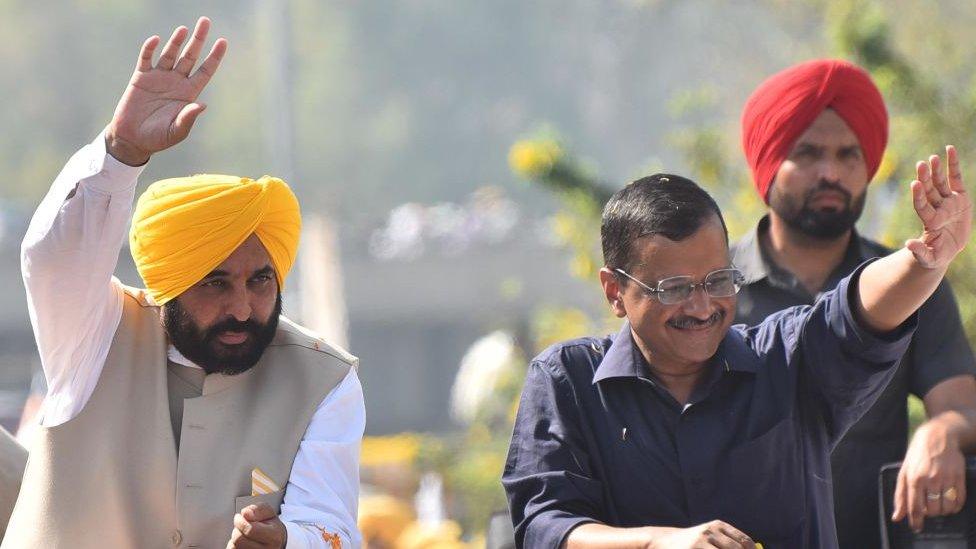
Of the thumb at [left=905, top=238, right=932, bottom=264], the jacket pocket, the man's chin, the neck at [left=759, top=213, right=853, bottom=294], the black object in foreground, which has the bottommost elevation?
the black object in foreground

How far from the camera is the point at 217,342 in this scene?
396 centimetres

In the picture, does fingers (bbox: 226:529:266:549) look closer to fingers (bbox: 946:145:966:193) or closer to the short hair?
the short hair

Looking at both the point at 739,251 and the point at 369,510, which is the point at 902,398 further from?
the point at 369,510

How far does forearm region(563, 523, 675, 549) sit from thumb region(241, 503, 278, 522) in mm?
660

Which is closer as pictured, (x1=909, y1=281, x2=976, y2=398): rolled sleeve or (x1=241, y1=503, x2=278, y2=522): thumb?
(x1=241, y1=503, x2=278, y2=522): thumb

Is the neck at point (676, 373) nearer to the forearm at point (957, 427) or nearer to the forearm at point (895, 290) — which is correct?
the forearm at point (895, 290)

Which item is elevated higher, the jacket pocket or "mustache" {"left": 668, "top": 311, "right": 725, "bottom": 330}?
"mustache" {"left": 668, "top": 311, "right": 725, "bottom": 330}

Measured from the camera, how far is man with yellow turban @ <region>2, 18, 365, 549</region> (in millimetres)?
3832

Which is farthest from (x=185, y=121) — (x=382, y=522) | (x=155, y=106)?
(x=382, y=522)

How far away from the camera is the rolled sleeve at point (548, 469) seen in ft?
11.5

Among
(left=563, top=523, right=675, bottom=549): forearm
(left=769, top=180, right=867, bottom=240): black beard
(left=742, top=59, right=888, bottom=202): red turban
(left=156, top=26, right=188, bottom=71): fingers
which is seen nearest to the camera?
(left=563, top=523, right=675, bottom=549): forearm

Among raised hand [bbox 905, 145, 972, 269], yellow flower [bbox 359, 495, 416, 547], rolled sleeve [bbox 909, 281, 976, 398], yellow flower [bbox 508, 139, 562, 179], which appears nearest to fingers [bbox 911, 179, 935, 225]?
raised hand [bbox 905, 145, 972, 269]

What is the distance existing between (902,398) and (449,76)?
1836 inches

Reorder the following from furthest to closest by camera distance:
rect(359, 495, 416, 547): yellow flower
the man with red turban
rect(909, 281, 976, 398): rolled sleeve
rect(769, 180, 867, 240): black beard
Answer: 1. rect(359, 495, 416, 547): yellow flower
2. rect(769, 180, 867, 240): black beard
3. rect(909, 281, 976, 398): rolled sleeve
4. the man with red turban
